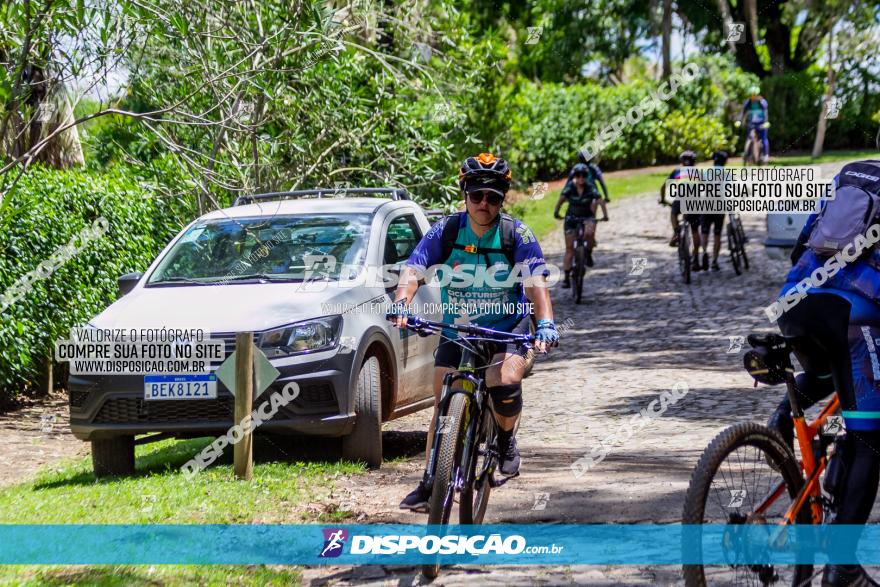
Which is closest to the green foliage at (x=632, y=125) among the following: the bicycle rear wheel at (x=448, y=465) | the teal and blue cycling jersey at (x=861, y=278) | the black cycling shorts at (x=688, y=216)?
the black cycling shorts at (x=688, y=216)

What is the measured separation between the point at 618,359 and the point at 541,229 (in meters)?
14.5

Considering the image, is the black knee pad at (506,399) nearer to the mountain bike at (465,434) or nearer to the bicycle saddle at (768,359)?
the mountain bike at (465,434)

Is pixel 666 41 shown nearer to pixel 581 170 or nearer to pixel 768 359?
pixel 581 170

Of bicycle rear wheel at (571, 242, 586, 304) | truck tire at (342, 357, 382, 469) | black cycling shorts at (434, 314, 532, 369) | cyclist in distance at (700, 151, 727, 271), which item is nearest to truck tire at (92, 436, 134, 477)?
truck tire at (342, 357, 382, 469)

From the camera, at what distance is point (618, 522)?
6.66 metres

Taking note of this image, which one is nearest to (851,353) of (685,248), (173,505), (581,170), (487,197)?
(487,197)

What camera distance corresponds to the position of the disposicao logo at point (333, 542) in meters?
6.28

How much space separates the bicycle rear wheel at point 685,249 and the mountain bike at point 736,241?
81 centimetres

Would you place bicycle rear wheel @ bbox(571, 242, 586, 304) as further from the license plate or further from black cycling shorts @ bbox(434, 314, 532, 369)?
black cycling shorts @ bbox(434, 314, 532, 369)

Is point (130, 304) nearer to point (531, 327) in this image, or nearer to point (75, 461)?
Answer: point (75, 461)

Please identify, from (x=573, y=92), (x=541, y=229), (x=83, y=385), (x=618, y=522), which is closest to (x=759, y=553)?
(x=618, y=522)

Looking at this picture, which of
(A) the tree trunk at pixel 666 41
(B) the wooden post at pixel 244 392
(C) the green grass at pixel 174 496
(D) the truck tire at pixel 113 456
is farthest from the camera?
(A) the tree trunk at pixel 666 41

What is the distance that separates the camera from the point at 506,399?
6.27m

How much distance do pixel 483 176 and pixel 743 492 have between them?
7.28 feet
